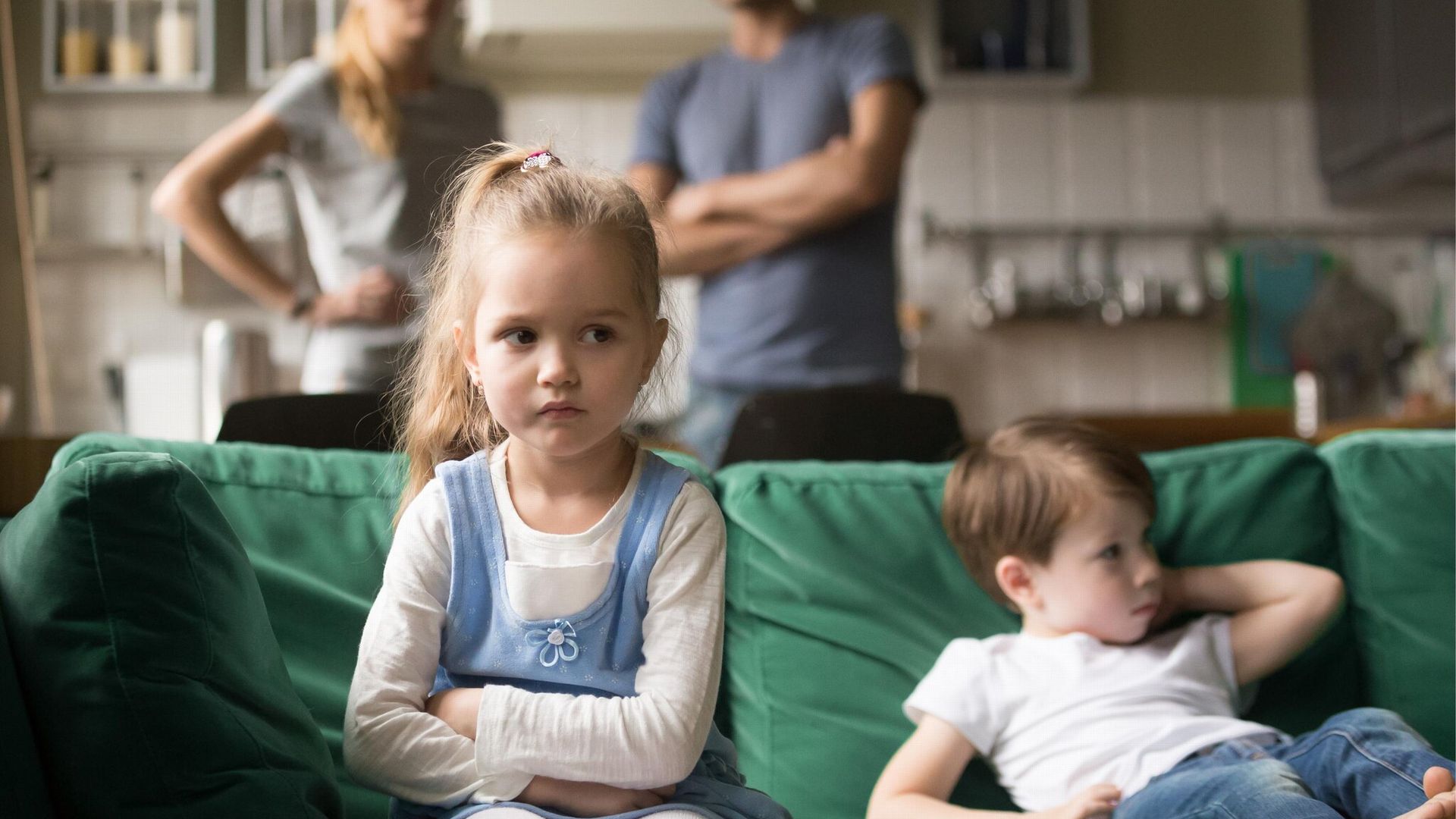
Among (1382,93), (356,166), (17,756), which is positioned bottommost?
(17,756)

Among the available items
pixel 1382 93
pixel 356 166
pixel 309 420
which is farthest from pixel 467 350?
pixel 1382 93

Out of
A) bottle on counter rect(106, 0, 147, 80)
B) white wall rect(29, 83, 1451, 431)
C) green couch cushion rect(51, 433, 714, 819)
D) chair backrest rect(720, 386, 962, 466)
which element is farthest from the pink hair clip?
bottle on counter rect(106, 0, 147, 80)

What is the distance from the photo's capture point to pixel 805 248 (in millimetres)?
2289

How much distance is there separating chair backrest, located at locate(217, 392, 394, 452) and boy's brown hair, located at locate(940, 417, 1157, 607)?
66 centimetres

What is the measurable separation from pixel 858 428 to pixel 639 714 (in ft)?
3.14

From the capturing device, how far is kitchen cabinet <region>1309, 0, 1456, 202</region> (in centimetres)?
348

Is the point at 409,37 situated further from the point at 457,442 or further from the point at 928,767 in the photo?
the point at 928,767

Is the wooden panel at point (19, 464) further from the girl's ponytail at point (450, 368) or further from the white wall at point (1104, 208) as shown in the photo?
the white wall at point (1104, 208)

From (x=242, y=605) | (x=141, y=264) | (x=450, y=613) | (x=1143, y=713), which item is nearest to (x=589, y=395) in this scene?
(x=450, y=613)

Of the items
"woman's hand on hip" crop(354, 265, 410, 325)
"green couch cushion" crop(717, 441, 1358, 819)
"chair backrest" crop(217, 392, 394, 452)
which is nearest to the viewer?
"green couch cushion" crop(717, 441, 1358, 819)

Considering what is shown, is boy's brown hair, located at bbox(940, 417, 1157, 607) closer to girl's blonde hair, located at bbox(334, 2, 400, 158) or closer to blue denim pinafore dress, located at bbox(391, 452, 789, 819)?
blue denim pinafore dress, located at bbox(391, 452, 789, 819)

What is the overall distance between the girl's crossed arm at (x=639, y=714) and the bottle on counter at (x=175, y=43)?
3.51 metres

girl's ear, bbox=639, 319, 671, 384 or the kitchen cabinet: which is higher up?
the kitchen cabinet

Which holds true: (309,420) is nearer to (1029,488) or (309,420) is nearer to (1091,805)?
(1029,488)
